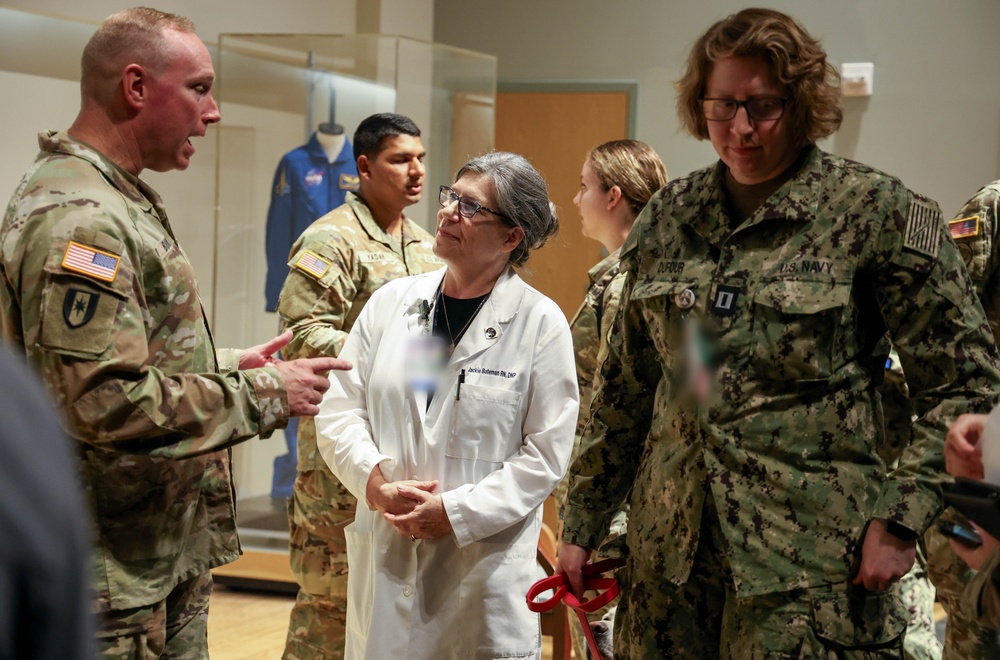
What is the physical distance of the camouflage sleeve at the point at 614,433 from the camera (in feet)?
6.49

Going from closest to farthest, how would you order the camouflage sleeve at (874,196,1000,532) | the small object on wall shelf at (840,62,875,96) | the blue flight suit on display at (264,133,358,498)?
the camouflage sleeve at (874,196,1000,532), the blue flight suit on display at (264,133,358,498), the small object on wall shelf at (840,62,875,96)

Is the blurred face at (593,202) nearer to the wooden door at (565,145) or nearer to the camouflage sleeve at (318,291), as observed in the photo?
the camouflage sleeve at (318,291)

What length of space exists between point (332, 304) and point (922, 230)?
2053 millimetres

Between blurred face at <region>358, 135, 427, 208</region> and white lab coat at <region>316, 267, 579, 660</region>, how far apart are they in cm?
115

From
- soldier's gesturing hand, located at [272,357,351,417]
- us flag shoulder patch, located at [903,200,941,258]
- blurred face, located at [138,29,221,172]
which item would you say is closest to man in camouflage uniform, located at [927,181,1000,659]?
us flag shoulder patch, located at [903,200,941,258]

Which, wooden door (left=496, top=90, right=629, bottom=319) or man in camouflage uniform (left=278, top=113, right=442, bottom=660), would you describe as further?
wooden door (left=496, top=90, right=629, bottom=319)

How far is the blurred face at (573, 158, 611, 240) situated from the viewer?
336 centimetres

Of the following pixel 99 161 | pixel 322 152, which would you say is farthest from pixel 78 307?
pixel 322 152

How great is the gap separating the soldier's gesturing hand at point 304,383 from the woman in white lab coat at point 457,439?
348 millimetres

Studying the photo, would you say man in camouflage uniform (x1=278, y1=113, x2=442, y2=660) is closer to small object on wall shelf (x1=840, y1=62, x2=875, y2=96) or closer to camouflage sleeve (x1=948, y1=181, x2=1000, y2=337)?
camouflage sleeve (x1=948, y1=181, x2=1000, y2=337)

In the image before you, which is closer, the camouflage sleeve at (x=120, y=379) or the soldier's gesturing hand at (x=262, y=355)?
the camouflage sleeve at (x=120, y=379)

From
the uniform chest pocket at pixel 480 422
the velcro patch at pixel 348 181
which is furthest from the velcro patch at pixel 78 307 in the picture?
the velcro patch at pixel 348 181

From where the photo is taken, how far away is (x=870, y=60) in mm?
5875

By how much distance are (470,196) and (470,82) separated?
111 inches
